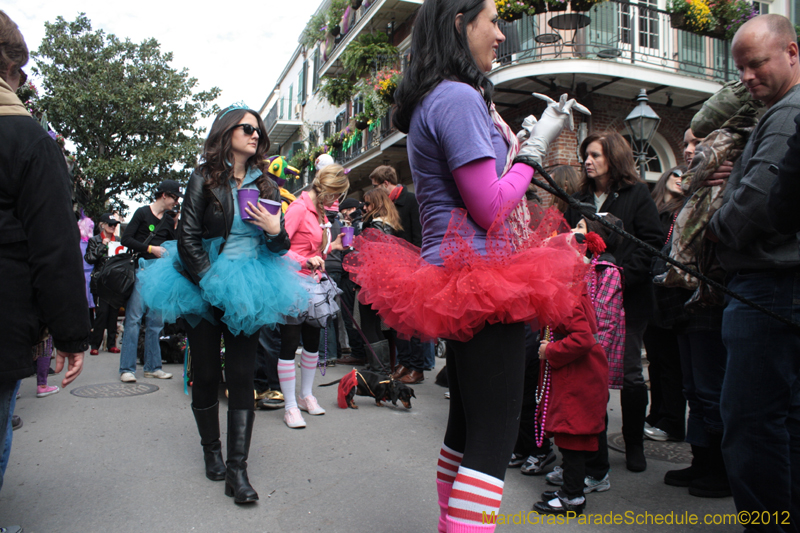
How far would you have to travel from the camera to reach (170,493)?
302cm

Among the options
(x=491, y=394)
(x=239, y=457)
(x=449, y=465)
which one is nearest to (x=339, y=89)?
(x=239, y=457)

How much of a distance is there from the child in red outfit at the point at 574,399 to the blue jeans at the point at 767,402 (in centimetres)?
86

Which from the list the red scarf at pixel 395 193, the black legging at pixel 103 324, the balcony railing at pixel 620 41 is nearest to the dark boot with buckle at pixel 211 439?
the red scarf at pixel 395 193

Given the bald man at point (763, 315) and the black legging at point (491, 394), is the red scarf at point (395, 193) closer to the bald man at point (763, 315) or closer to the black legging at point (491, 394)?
the bald man at point (763, 315)

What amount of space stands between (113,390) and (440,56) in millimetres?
5333

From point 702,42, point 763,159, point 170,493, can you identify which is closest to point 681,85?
point 702,42

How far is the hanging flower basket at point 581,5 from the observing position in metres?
11.0

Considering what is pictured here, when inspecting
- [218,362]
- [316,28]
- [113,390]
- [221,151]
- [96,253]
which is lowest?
[113,390]

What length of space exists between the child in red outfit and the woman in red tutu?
1072 millimetres

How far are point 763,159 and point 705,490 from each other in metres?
1.96

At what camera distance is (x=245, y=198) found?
305 cm

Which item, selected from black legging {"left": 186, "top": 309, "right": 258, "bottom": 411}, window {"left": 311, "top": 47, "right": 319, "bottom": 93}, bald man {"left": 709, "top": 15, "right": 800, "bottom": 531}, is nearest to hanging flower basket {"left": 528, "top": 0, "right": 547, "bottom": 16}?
bald man {"left": 709, "top": 15, "right": 800, "bottom": 531}

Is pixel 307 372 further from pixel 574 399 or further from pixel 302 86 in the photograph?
pixel 302 86

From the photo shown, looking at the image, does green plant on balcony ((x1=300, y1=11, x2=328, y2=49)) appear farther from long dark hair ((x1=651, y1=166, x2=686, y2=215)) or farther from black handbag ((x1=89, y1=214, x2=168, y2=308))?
long dark hair ((x1=651, y1=166, x2=686, y2=215))
